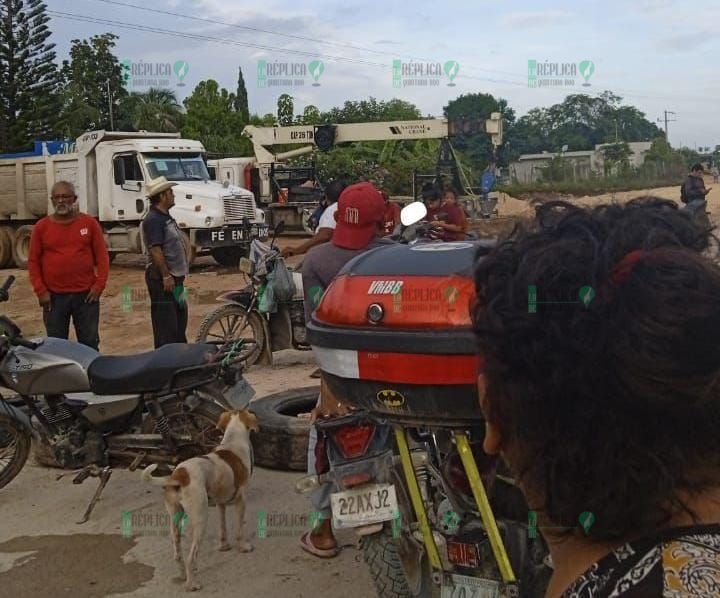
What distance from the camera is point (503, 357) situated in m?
1.23

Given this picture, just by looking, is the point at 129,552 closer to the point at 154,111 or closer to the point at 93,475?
the point at 93,475

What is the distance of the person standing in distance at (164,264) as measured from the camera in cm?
721

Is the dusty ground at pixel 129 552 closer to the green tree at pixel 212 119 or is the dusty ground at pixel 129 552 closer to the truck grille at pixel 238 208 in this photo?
the truck grille at pixel 238 208

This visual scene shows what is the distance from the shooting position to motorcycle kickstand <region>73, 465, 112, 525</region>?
15.4 feet

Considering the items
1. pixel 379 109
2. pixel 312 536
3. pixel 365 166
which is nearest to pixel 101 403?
pixel 312 536

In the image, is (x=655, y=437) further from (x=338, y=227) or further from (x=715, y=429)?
(x=338, y=227)

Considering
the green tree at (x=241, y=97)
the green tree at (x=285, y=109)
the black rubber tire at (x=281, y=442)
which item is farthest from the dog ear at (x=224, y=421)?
the green tree at (x=241, y=97)

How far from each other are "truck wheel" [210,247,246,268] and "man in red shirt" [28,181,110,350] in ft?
33.4

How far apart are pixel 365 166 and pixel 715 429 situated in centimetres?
2778

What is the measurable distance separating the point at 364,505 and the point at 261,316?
18.0ft

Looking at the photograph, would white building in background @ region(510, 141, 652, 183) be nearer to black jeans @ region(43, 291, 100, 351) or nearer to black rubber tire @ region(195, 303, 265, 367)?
black rubber tire @ region(195, 303, 265, 367)

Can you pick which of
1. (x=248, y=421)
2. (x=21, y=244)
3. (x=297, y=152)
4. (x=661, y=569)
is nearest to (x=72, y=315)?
(x=248, y=421)

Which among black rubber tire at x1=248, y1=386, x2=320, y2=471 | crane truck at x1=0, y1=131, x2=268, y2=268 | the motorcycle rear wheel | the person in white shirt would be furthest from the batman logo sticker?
crane truck at x1=0, y1=131, x2=268, y2=268
